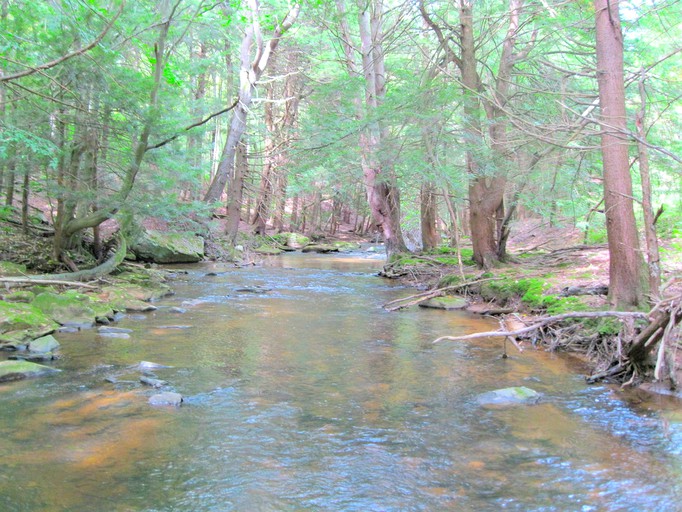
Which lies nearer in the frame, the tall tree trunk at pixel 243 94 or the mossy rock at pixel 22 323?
the mossy rock at pixel 22 323

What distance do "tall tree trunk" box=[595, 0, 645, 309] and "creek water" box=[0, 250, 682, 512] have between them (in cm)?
136

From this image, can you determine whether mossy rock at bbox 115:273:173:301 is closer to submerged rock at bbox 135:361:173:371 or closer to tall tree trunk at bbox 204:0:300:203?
submerged rock at bbox 135:361:173:371

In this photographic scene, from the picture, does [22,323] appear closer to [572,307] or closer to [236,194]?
[572,307]

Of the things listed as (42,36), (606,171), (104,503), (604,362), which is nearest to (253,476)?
(104,503)

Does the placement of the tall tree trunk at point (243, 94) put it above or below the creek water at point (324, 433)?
above

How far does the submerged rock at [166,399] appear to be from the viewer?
5398 mm

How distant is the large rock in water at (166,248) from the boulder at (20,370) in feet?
36.4

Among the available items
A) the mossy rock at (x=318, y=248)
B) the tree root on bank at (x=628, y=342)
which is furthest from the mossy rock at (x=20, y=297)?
the mossy rock at (x=318, y=248)

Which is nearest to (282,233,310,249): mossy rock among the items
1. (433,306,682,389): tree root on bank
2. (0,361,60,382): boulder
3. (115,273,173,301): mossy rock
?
(115,273,173,301): mossy rock

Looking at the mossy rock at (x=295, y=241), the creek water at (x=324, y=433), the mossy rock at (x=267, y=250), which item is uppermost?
the mossy rock at (x=295, y=241)

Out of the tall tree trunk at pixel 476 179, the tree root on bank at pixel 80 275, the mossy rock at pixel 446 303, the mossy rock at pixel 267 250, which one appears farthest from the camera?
the mossy rock at pixel 267 250

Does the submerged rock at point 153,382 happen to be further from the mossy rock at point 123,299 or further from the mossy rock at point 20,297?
the mossy rock at point 123,299

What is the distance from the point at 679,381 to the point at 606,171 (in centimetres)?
310

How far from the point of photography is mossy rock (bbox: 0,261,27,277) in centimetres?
1030
